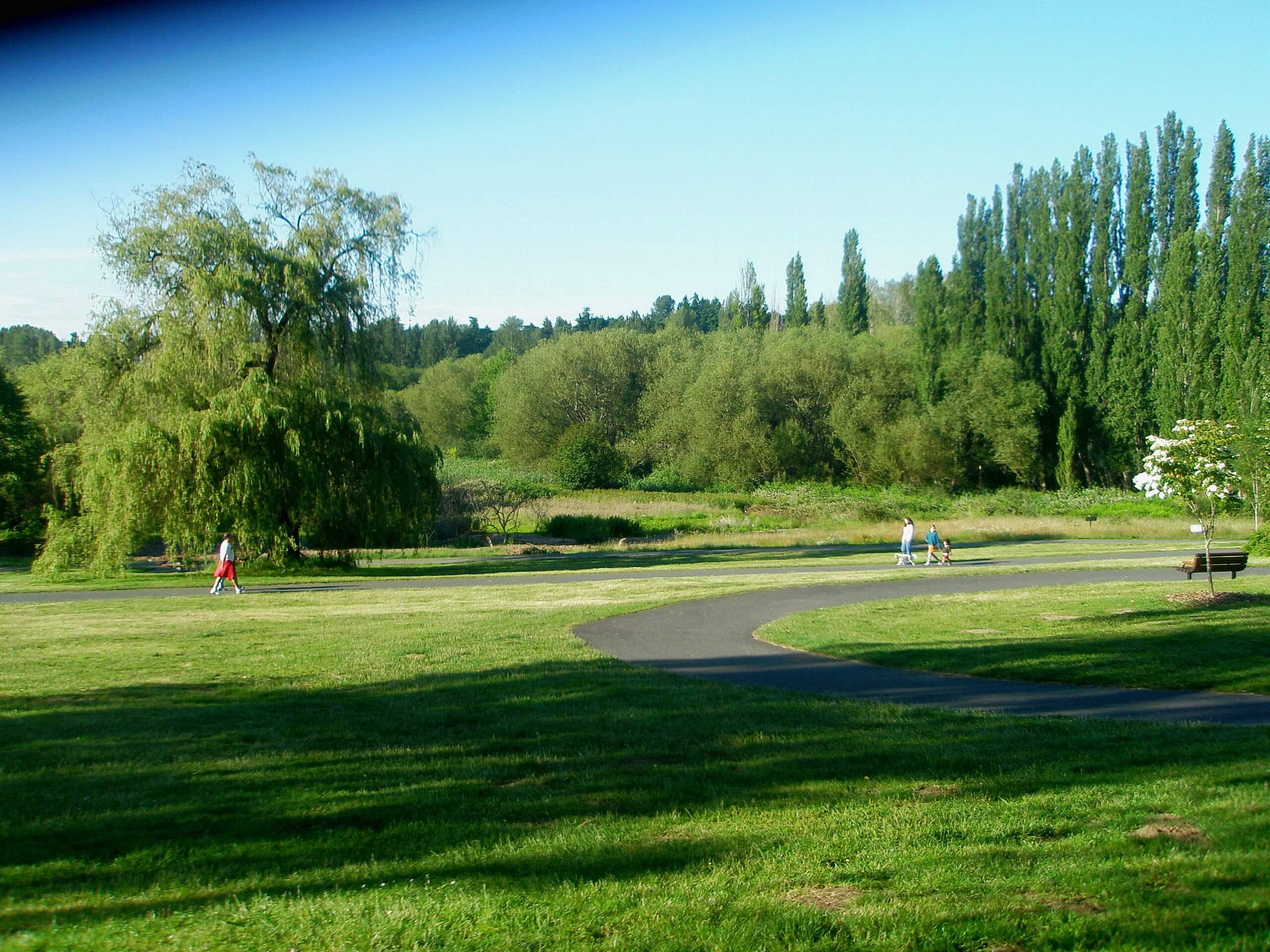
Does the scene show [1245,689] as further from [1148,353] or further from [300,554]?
[1148,353]

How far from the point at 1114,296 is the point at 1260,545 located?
133 feet

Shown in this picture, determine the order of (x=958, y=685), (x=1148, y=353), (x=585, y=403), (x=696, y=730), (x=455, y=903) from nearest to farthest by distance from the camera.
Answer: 1. (x=455, y=903)
2. (x=696, y=730)
3. (x=958, y=685)
4. (x=1148, y=353)
5. (x=585, y=403)

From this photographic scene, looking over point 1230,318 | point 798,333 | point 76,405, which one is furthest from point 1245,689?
Answer: point 798,333

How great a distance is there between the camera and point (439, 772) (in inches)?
293

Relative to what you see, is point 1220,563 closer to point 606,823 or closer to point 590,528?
point 606,823

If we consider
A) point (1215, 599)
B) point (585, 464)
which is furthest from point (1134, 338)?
point (1215, 599)

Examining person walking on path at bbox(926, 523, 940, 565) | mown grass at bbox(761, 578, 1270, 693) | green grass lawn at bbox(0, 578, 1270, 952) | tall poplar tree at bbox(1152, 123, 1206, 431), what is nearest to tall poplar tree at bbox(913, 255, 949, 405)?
tall poplar tree at bbox(1152, 123, 1206, 431)

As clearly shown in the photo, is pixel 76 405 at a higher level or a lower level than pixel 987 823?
higher

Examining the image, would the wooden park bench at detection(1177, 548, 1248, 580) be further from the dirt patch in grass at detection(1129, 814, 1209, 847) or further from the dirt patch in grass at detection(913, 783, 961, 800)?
the dirt patch in grass at detection(1129, 814, 1209, 847)

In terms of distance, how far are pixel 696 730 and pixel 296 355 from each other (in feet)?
91.6

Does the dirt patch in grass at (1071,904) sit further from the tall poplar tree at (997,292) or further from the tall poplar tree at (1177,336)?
the tall poplar tree at (997,292)

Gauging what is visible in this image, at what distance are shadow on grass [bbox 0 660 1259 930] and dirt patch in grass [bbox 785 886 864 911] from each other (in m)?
0.63

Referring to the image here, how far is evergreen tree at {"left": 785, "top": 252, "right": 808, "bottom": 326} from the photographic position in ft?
299

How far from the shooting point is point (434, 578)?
29531mm
